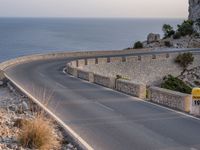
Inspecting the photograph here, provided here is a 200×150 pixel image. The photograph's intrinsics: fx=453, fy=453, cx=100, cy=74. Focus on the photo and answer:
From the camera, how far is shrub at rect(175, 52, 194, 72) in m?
54.8

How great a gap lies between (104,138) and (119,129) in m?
1.37

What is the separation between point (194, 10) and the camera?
3883 inches

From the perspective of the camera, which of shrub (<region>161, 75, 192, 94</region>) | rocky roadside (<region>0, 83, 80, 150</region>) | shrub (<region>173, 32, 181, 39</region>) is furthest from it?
shrub (<region>173, 32, 181, 39</region>)

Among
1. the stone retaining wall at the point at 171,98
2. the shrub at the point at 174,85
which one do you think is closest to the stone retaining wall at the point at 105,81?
the stone retaining wall at the point at 171,98

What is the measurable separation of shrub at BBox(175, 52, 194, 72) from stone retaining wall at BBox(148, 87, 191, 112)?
33.9m

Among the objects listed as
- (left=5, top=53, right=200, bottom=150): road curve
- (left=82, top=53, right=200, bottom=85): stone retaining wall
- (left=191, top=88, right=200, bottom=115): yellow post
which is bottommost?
(left=82, top=53, right=200, bottom=85): stone retaining wall

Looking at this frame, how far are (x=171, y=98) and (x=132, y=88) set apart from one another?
15.1ft

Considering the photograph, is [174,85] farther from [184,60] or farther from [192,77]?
[192,77]

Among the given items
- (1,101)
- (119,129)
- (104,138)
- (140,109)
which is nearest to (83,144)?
(104,138)

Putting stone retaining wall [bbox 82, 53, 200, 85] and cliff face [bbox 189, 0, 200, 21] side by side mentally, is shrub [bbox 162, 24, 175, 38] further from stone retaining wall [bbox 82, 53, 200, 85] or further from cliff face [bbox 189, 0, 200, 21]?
stone retaining wall [bbox 82, 53, 200, 85]

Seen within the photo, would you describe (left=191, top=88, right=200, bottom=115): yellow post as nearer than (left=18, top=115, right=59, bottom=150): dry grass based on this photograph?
No

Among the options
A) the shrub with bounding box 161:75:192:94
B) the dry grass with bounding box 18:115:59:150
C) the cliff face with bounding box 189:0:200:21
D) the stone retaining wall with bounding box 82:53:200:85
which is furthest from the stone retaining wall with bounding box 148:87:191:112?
the cliff face with bounding box 189:0:200:21

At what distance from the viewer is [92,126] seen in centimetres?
1573

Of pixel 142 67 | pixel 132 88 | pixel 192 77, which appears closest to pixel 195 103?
pixel 132 88
